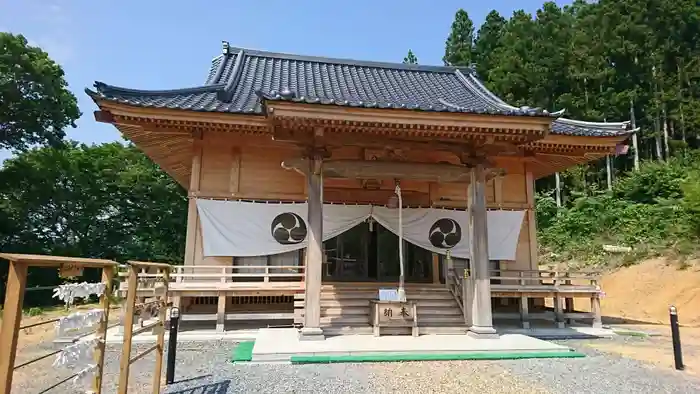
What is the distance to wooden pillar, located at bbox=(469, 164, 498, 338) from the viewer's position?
8227 mm

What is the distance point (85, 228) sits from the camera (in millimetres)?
23141

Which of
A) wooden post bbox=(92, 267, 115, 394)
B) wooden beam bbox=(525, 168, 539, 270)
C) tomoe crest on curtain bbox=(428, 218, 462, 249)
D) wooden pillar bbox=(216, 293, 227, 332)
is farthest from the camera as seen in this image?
wooden beam bbox=(525, 168, 539, 270)

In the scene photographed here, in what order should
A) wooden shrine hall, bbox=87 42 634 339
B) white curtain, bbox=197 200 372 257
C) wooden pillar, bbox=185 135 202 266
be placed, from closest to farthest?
wooden shrine hall, bbox=87 42 634 339 < white curtain, bbox=197 200 372 257 < wooden pillar, bbox=185 135 202 266

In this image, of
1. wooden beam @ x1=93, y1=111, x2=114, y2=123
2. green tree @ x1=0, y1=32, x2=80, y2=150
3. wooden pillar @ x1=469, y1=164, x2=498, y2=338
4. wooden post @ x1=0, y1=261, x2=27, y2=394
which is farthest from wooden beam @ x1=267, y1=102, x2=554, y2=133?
green tree @ x1=0, y1=32, x2=80, y2=150

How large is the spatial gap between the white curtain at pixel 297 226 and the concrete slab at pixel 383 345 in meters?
2.35

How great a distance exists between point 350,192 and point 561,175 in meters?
24.8

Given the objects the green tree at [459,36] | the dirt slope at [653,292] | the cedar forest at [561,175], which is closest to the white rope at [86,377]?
the dirt slope at [653,292]

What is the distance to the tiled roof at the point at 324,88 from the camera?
8688 millimetres

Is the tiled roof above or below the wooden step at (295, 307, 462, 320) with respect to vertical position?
above

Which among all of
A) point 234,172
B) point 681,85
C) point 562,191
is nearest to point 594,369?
→ point 234,172

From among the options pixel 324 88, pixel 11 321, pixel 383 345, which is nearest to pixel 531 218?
pixel 383 345

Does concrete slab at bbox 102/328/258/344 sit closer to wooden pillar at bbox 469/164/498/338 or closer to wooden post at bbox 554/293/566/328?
wooden pillar at bbox 469/164/498/338

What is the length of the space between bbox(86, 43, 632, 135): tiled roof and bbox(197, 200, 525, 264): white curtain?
7.76 ft

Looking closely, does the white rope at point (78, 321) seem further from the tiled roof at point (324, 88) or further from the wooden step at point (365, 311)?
the wooden step at point (365, 311)
